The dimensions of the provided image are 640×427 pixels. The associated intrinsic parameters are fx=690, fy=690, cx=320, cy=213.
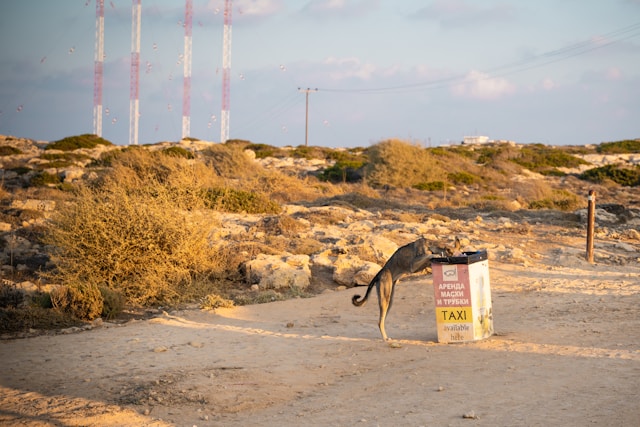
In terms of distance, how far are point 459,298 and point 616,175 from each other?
103 feet

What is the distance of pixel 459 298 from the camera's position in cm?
762

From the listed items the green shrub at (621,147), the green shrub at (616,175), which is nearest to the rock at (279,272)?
the green shrub at (616,175)

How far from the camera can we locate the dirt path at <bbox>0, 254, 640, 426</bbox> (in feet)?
18.5

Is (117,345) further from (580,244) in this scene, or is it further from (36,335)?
(580,244)

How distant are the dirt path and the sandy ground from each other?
0.06 ft

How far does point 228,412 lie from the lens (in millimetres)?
5902

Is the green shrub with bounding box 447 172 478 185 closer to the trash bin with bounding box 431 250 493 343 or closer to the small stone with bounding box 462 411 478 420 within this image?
the trash bin with bounding box 431 250 493 343

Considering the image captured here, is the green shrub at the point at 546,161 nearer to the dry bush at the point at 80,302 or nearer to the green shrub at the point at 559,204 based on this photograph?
the green shrub at the point at 559,204

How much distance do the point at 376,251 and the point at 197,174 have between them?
9009 millimetres

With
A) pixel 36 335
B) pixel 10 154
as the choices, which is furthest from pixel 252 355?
pixel 10 154

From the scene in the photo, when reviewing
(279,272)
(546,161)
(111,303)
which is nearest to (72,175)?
A: (279,272)

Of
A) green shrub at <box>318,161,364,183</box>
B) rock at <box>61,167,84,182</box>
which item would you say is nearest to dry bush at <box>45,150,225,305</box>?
rock at <box>61,167,84,182</box>

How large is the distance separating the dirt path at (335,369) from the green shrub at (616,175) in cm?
2657

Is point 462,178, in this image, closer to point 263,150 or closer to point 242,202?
point 242,202
